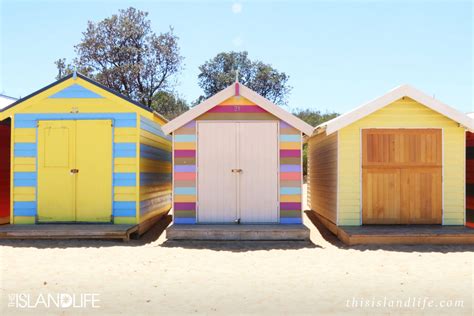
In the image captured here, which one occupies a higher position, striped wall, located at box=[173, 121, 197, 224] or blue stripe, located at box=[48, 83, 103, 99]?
blue stripe, located at box=[48, 83, 103, 99]

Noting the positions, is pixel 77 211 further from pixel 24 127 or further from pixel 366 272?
pixel 366 272

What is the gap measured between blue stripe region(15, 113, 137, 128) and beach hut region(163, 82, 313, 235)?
39.8 inches

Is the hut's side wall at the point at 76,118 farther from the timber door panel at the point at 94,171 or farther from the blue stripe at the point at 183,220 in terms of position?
the blue stripe at the point at 183,220

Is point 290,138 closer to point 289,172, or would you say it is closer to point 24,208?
point 289,172

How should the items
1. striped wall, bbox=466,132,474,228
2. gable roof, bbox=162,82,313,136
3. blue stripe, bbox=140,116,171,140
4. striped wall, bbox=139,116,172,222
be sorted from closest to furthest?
gable roof, bbox=162,82,313,136, blue stripe, bbox=140,116,171,140, striped wall, bbox=139,116,172,222, striped wall, bbox=466,132,474,228

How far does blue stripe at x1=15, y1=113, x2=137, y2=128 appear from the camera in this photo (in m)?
9.07

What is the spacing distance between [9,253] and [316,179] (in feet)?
25.1

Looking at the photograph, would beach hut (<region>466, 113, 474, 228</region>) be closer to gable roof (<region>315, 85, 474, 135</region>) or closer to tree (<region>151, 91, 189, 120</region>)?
gable roof (<region>315, 85, 474, 135</region>)

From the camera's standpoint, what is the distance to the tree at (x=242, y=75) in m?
37.9

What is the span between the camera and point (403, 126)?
9047mm

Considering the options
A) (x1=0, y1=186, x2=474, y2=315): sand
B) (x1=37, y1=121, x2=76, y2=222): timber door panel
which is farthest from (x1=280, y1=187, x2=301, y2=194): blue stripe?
(x1=37, y1=121, x2=76, y2=222): timber door panel

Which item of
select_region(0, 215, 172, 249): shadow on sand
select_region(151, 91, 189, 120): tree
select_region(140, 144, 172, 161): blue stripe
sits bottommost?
select_region(0, 215, 172, 249): shadow on sand

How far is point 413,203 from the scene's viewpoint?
908cm

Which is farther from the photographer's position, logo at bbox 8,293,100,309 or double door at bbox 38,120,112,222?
double door at bbox 38,120,112,222
